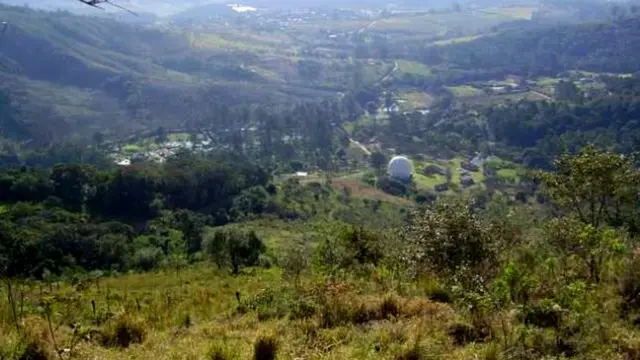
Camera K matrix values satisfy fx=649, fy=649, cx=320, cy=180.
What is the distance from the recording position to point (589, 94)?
97375mm

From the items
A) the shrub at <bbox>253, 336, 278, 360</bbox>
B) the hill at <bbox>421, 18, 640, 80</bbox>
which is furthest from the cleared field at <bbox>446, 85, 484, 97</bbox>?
the shrub at <bbox>253, 336, 278, 360</bbox>

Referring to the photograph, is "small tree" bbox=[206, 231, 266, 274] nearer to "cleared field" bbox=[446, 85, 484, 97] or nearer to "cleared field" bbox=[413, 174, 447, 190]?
"cleared field" bbox=[413, 174, 447, 190]

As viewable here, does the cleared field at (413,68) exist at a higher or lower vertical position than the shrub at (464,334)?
lower

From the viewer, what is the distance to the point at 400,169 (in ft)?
228

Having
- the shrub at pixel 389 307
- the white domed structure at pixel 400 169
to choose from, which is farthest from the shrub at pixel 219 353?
the white domed structure at pixel 400 169

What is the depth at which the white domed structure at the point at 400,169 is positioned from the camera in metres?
69.1

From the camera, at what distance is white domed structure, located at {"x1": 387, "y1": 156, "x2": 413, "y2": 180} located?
69.1 m

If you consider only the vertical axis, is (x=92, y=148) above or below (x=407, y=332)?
below

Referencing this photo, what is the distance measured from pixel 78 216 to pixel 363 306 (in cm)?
3815

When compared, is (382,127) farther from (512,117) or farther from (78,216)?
(78,216)

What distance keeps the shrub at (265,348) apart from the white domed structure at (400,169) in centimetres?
6395

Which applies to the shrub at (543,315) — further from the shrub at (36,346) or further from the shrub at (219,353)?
the shrub at (36,346)

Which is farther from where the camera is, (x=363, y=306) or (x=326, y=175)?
(x=326, y=175)

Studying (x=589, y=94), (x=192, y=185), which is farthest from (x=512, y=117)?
(x=192, y=185)
